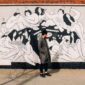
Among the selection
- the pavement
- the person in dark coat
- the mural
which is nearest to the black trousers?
the person in dark coat

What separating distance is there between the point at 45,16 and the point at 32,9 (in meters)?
0.55

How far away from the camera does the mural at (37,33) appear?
1459 centimetres

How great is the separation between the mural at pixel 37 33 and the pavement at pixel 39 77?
44 cm

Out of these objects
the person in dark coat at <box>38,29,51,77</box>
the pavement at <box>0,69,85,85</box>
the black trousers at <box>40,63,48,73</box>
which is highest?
the person in dark coat at <box>38,29,51,77</box>

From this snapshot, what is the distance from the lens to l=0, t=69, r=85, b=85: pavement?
12.9 meters

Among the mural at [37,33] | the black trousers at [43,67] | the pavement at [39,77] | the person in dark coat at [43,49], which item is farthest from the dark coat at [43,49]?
the mural at [37,33]

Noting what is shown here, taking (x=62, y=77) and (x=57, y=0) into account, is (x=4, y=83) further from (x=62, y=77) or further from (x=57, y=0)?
(x=57, y=0)

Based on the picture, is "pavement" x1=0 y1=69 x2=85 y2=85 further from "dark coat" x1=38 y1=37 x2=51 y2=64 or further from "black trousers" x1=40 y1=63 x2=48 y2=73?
"dark coat" x1=38 y1=37 x2=51 y2=64

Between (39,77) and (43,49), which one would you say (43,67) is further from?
(43,49)

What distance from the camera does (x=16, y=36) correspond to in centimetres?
1469

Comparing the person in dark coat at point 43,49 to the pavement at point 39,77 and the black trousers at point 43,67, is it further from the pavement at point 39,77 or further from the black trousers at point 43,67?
the pavement at point 39,77

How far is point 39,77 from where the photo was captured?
13594mm

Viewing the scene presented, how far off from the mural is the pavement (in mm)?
439

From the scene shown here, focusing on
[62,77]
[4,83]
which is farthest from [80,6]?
[4,83]
